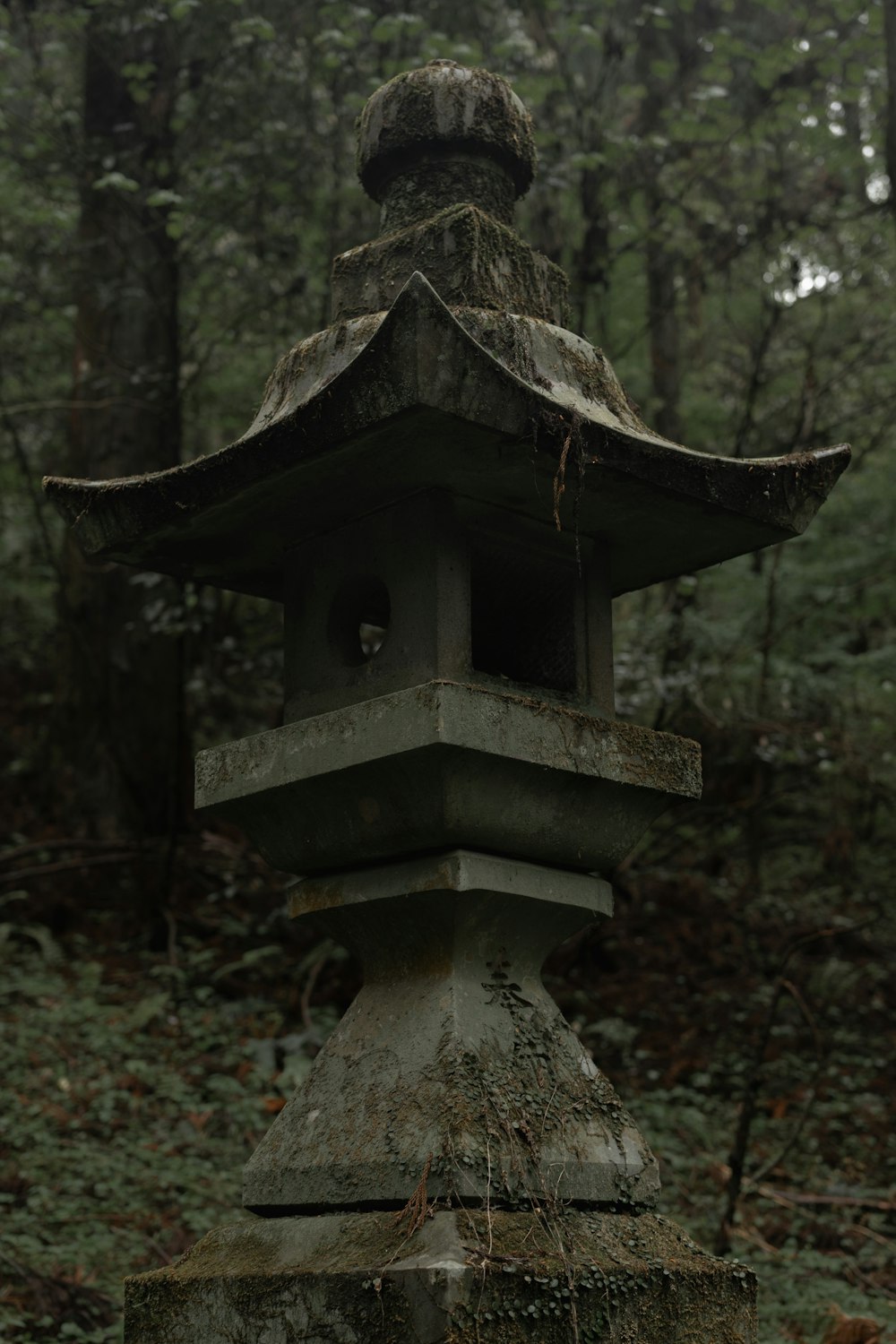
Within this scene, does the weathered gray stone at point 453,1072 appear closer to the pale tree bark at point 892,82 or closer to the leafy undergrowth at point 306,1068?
the leafy undergrowth at point 306,1068

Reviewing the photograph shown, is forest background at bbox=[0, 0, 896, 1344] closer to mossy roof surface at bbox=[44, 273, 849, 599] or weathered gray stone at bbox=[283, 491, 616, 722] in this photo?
weathered gray stone at bbox=[283, 491, 616, 722]

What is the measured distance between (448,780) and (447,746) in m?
0.11

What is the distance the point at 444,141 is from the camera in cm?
369

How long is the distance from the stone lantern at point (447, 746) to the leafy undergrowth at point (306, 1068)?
2.05 metres

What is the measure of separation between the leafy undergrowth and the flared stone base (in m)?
1.83

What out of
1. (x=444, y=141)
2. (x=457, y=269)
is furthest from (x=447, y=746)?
(x=444, y=141)

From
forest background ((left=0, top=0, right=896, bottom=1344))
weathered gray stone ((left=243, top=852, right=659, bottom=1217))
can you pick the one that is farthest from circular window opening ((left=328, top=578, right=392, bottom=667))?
forest background ((left=0, top=0, right=896, bottom=1344))

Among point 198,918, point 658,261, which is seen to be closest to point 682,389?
point 658,261

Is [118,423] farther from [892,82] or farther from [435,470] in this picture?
[435,470]

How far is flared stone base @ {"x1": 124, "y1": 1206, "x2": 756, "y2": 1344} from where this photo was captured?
2.63 meters

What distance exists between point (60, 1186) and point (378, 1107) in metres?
3.29

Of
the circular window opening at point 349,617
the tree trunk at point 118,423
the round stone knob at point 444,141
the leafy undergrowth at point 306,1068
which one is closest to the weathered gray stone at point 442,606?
the circular window opening at point 349,617

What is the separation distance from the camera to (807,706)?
9.63m

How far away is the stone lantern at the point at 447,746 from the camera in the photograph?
2881 mm
